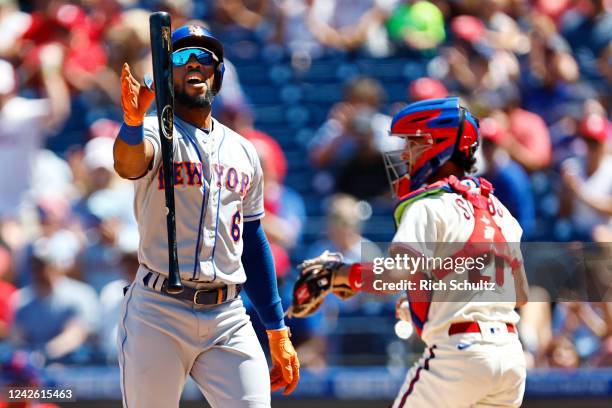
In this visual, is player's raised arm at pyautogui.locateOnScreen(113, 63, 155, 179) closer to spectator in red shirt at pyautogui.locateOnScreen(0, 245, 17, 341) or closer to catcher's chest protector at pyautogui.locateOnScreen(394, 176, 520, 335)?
catcher's chest protector at pyautogui.locateOnScreen(394, 176, 520, 335)

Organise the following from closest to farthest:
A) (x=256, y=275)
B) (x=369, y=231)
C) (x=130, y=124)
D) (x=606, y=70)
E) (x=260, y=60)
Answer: (x=130, y=124)
(x=256, y=275)
(x=369, y=231)
(x=606, y=70)
(x=260, y=60)

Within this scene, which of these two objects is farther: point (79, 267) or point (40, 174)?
point (40, 174)

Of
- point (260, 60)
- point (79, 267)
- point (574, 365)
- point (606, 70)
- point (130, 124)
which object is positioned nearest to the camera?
point (130, 124)

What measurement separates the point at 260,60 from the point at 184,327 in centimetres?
697

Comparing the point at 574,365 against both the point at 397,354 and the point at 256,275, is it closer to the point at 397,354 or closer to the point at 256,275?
the point at 397,354

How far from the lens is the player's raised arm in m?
3.78

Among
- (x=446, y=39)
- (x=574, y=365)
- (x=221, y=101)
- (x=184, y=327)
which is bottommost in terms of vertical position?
(x=574, y=365)

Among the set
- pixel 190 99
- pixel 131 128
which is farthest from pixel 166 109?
pixel 190 99

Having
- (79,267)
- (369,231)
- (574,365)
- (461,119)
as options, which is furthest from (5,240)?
(461,119)

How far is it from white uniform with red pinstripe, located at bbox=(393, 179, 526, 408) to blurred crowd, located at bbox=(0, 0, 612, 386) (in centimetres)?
319

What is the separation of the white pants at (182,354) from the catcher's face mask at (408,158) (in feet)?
3.31

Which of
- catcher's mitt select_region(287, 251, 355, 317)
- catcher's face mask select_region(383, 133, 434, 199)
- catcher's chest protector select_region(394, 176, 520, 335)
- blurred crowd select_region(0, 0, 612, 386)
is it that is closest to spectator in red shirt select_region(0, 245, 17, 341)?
blurred crowd select_region(0, 0, 612, 386)

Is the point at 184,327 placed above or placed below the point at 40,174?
below

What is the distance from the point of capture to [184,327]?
4.02 metres
